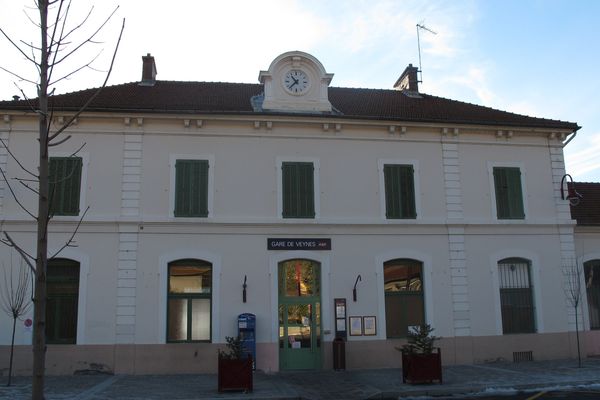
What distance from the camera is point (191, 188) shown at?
615 inches

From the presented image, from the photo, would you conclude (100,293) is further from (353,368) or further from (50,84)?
(50,84)

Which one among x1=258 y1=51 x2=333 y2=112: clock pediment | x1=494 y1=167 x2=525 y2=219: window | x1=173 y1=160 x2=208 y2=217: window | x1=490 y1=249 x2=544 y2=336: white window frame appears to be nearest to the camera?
x1=173 y1=160 x2=208 y2=217: window

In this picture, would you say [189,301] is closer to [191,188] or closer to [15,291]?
[191,188]

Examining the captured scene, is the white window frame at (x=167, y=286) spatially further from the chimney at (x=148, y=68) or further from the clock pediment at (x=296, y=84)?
the chimney at (x=148, y=68)

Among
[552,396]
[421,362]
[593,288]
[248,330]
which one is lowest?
[552,396]

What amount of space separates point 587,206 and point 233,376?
13433 mm

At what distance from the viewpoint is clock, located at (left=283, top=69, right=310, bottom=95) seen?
16.6m

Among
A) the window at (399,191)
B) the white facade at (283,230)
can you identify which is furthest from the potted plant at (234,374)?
the window at (399,191)

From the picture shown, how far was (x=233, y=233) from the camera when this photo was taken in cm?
1548

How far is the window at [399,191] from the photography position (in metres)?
16.3

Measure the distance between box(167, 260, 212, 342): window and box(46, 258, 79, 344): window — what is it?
2.50 metres

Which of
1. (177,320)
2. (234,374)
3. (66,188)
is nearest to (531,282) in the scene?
(234,374)

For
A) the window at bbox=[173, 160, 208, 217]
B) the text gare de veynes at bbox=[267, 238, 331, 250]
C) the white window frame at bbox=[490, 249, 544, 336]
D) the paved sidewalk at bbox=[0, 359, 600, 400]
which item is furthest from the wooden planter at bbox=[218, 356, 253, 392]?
the white window frame at bbox=[490, 249, 544, 336]

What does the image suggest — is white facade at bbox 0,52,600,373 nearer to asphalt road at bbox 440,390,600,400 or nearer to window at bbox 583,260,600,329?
window at bbox 583,260,600,329
